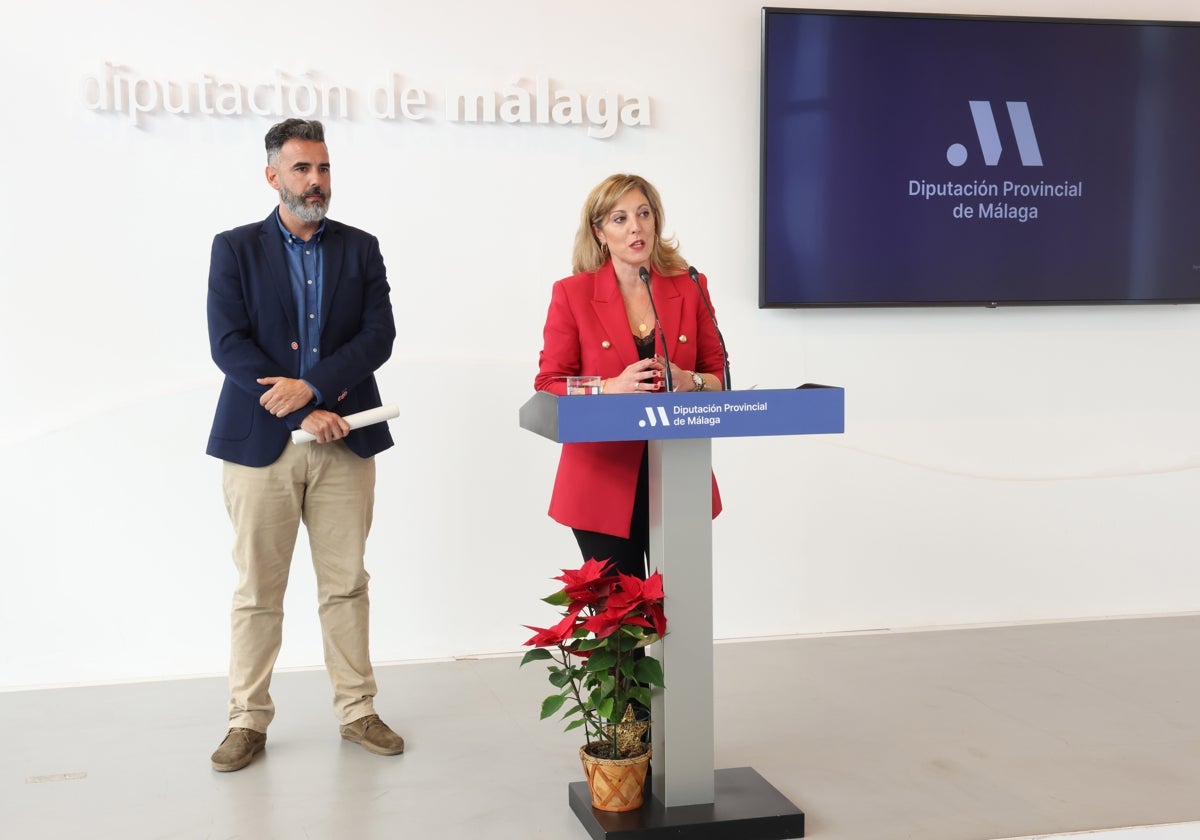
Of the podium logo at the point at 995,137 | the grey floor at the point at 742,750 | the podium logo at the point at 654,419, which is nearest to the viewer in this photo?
the podium logo at the point at 654,419

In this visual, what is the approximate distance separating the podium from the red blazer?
0.14 meters

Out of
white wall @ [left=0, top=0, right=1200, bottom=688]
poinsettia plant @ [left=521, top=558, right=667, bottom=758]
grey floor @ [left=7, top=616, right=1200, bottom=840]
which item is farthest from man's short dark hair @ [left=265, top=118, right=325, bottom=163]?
grey floor @ [left=7, top=616, right=1200, bottom=840]

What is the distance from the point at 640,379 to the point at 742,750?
1.33 m

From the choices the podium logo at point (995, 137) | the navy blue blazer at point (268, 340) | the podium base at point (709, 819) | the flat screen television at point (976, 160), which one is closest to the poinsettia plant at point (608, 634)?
the podium base at point (709, 819)

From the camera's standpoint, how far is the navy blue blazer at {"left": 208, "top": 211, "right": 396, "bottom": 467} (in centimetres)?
345

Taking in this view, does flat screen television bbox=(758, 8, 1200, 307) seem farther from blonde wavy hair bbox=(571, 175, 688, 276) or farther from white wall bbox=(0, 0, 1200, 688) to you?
blonde wavy hair bbox=(571, 175, 688, 276)

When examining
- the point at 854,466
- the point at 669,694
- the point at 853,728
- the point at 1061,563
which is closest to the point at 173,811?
the point at 669,694

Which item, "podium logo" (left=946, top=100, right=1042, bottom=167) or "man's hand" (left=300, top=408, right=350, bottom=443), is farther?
"podium logo" (left=946, top=100, right=1042, bottom=167)

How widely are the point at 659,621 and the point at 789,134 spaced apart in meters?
2.58

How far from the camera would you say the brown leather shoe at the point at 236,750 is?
343 cm

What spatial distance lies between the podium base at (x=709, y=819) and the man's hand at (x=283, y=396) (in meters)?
1.30

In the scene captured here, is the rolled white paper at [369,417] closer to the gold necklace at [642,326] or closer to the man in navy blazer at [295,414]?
the man in navy blazer at [295,414]

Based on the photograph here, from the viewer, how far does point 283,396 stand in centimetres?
339

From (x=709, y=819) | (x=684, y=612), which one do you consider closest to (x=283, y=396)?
(x=684, y=612)
